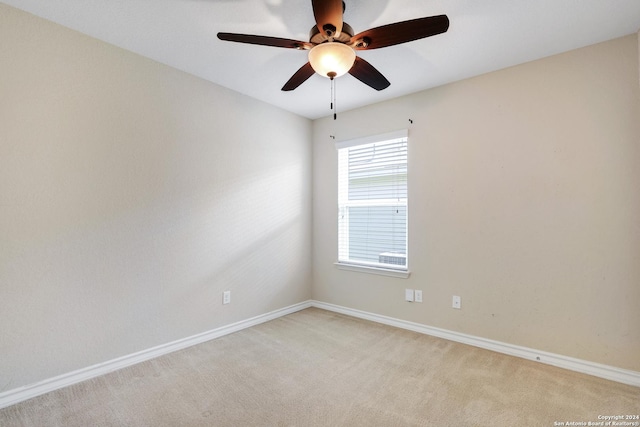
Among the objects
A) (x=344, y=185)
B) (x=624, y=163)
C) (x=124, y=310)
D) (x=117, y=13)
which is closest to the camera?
(x=117, y=13)

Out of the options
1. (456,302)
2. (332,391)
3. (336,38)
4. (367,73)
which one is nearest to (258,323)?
(332,391)

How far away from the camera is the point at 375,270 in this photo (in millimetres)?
3549

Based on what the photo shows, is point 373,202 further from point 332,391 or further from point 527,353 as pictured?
point 332,391

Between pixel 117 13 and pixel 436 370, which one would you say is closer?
pixel 117 13

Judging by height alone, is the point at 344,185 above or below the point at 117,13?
below

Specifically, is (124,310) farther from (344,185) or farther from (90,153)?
(344,185)

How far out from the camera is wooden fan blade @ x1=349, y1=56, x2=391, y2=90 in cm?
204

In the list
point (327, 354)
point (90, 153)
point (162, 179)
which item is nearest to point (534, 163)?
point (327, 354)

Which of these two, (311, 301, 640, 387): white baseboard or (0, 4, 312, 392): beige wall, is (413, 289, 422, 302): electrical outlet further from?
(0, 4, 312, 392): beige wall

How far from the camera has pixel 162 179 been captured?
2717 millimetres

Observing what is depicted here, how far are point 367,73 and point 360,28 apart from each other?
34 centimetres

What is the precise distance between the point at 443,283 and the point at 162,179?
9.09ft

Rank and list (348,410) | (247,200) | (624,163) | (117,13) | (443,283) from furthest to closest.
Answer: (247,200)
(443,283)
(624,163)
(117,13)
(348,410)

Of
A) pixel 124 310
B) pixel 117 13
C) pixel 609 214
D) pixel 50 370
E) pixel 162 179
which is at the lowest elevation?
pixel 50 370
